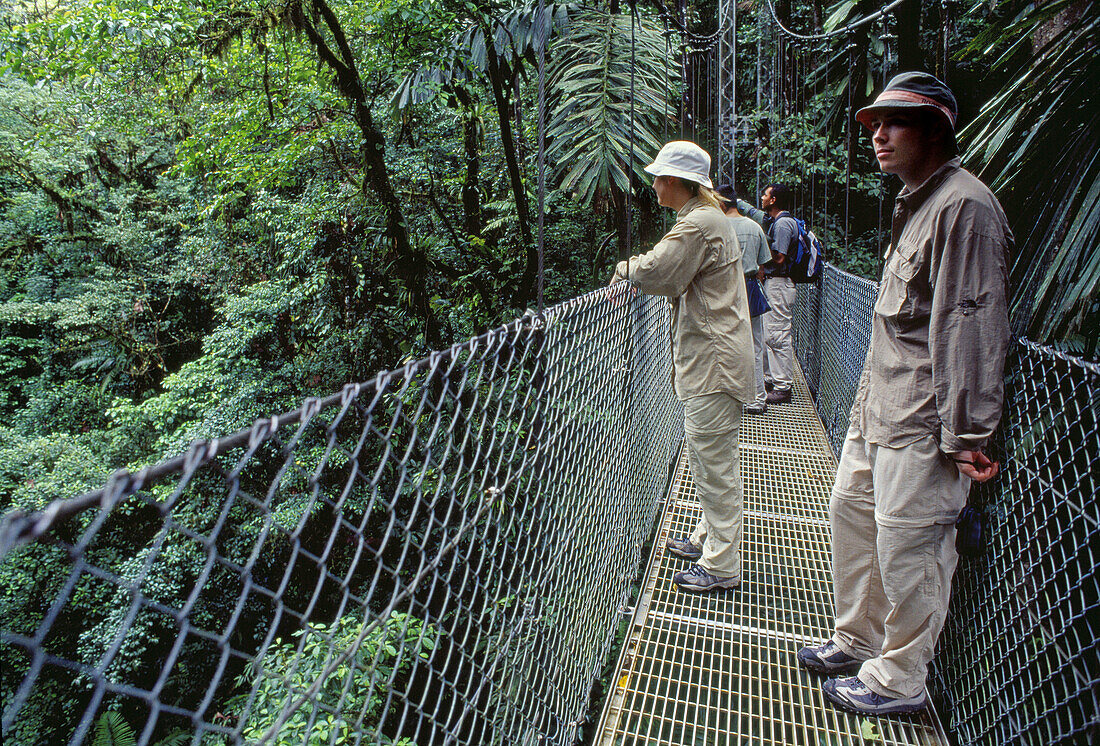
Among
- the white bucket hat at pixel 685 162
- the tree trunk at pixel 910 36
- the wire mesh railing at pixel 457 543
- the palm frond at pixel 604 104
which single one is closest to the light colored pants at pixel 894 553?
the wire mesh railing at pixel 457 543

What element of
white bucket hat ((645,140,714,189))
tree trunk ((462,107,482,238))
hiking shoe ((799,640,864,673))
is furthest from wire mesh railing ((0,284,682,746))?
tree trunk ((462,107,482,238))

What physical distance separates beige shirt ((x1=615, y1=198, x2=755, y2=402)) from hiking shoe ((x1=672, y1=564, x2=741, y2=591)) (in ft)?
2.32

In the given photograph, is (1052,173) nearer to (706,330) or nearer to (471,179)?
(706,330)

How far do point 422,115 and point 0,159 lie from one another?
9441 mm

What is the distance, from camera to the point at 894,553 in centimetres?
178

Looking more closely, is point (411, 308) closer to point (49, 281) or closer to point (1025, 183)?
point (1025, 183)

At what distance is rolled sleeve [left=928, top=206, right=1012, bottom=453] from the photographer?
1.52 m

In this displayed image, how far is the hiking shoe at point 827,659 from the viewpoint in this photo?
2078 millimetres

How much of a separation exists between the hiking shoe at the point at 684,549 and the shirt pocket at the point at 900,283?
53.0 inches

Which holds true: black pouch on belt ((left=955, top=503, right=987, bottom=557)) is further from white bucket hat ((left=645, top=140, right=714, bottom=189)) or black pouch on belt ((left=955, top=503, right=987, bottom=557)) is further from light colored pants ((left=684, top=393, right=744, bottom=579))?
white bucket hat ((left=645, top=140, right=714, bottom=189))

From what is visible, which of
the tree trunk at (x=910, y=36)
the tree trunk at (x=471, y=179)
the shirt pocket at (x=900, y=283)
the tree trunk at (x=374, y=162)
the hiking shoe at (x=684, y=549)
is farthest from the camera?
the tree trunk at (x=910, y=36)

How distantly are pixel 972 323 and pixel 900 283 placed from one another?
0.27m

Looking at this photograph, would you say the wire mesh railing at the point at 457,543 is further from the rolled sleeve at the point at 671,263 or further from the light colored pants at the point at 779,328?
the light colored pants at the point at 779,328

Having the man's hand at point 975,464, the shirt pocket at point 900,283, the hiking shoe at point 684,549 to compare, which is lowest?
the hiking shoe at point 684,549
